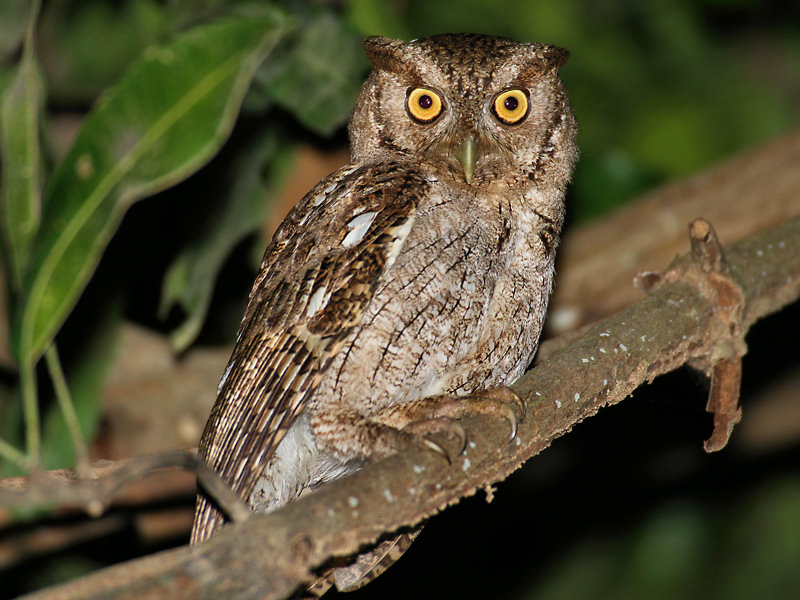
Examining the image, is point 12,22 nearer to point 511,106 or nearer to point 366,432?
point 511,106

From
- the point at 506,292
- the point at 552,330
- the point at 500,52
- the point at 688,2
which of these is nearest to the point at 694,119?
the point at 688,2

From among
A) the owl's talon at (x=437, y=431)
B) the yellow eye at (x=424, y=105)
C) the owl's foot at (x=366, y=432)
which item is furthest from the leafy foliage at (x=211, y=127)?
the owl's talon at (x=437, y=431)

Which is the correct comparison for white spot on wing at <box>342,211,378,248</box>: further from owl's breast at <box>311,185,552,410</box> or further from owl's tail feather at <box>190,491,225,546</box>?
owl's tail feather at <box>190,491,225,546</box>

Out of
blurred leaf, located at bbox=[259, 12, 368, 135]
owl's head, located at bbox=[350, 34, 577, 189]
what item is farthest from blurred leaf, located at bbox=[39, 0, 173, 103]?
owl's head, located at bbox=[350, 34, 577, 189]

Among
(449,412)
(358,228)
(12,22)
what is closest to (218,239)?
(12,22)

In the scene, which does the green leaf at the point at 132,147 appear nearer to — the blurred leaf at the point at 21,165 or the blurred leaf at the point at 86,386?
the blurred leaf at the point at 21,165

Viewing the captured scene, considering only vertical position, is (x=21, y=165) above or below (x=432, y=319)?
above

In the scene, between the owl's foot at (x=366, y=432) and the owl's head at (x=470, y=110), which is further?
the owl's head at (x=470, y=110)
